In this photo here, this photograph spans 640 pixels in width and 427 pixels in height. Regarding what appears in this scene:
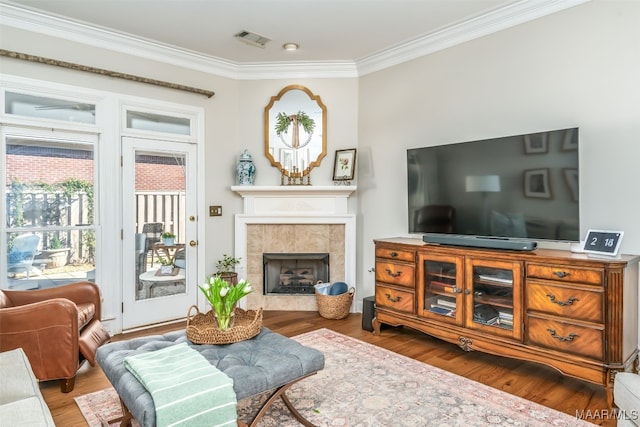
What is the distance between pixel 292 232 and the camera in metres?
4.45

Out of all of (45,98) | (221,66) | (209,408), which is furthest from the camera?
(221,66)

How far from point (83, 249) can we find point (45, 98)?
132cm

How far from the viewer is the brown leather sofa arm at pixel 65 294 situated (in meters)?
2.89

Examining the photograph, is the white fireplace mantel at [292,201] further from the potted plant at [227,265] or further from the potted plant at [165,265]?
the potted plant at [165,265]

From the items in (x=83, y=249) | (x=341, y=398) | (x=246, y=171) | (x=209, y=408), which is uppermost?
(x=246, y=171)

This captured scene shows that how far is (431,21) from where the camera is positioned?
3389 mm

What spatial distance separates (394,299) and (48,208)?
120 inches

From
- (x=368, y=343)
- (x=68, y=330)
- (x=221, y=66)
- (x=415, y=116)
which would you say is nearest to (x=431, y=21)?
(x=415, y=116)

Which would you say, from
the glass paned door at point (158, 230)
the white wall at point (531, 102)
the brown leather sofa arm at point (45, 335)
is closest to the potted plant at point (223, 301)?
the brown leather sofa arm at point (45, 335)

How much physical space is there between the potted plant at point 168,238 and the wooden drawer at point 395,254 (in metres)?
2.08

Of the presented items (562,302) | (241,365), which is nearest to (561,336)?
(562,302)

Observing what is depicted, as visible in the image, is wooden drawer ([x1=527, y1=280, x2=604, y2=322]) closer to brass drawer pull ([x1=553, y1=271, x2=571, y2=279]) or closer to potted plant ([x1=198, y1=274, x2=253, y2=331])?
brass drawer pull ([x1=553, y1=271, x2=571, y2=279])

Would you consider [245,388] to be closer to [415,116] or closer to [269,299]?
[269,299]

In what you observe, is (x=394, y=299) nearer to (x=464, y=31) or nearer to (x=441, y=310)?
(x=441, y=310)
